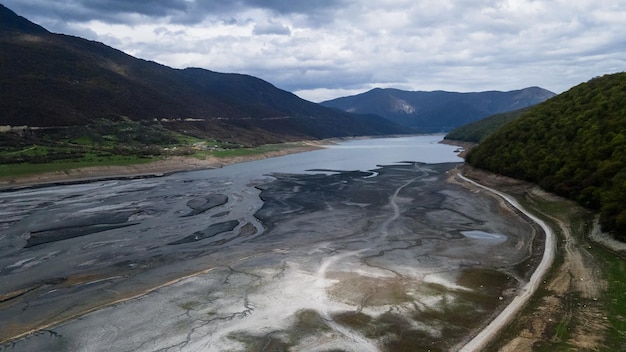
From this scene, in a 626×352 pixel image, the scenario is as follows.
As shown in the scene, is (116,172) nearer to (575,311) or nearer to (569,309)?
(569,309)

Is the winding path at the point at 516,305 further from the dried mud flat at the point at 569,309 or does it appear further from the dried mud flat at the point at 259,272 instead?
the dried mud flat at the point at 259,272

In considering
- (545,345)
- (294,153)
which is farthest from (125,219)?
(294,153)

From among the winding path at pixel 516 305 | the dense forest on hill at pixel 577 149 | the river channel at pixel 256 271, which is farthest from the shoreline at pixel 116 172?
the winding path at pixel 516 305

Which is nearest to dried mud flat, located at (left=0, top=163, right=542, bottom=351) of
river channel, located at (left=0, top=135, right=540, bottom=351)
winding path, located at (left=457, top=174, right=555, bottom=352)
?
river channel, located at (left=0, top=135, right=540, bottom=351)

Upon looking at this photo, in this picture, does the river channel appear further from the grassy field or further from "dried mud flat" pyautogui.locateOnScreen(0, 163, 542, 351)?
the grassy field

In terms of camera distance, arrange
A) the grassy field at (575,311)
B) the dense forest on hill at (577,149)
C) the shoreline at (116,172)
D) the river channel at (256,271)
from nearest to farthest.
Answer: the grassy field at (575,311) → the river channel at (256,271) → the dense forest on hill at (577,149) → the shoreline at (116,172)
